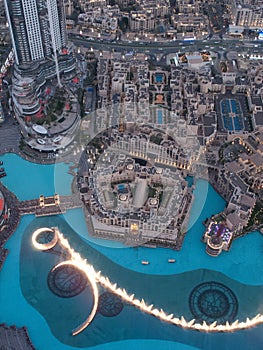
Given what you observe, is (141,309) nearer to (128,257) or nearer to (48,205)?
(128,257)

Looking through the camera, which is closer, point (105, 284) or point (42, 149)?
point (105, 284)

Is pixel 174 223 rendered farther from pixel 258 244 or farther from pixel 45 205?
pixel 45 205

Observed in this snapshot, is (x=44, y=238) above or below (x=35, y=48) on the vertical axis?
below

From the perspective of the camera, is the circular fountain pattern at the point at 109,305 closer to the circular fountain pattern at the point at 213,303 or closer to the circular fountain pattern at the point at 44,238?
the circular fountain pattern at the point at 213,303

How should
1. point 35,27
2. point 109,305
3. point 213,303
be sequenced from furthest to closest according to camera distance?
point 35,27
point 213,303
point 109,305

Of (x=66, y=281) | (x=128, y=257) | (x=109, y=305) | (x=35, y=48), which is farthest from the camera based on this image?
(x=35, y=48)

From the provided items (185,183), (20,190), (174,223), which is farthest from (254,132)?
(20,190)

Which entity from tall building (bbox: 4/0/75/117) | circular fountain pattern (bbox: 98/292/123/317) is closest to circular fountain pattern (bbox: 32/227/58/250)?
circular fountain pattern (bbox: 98/292/123/317)

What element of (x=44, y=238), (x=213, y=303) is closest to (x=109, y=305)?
(x=213, y=303)
